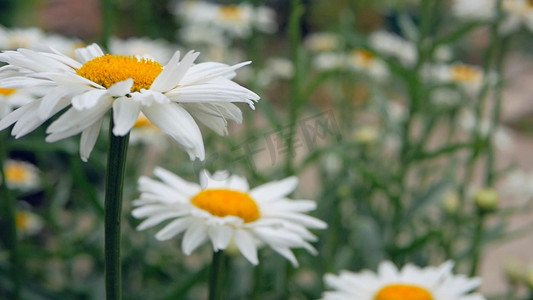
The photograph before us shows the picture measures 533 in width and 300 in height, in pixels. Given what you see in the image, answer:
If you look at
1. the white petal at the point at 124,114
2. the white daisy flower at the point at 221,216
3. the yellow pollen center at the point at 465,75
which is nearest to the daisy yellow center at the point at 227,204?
the white daisy flower at the point at 221,216

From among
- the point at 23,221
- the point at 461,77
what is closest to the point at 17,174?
the point at 23,221

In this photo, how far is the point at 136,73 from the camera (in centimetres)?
51

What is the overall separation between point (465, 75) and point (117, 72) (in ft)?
5.38

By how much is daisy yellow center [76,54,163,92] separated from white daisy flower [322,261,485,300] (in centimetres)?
40

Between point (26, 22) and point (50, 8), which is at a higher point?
point (50, 8)

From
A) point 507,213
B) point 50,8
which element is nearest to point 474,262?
point 507,213

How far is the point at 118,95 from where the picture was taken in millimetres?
471

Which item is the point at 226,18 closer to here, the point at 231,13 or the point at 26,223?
the point at 231,13

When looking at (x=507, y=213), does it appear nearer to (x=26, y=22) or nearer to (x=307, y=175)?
(x=307, y=175)

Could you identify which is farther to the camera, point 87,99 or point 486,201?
point 486,201

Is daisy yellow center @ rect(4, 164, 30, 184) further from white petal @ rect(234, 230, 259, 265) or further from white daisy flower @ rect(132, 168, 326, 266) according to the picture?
white petal @ rect(234, 230, 259, 265)

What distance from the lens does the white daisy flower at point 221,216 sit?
27.2 inches

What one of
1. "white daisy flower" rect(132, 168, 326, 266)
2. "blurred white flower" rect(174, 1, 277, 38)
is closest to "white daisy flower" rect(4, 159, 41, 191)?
"blurred white flower" rect(174, 1, 277, 38)

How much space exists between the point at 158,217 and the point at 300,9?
1.54ft
